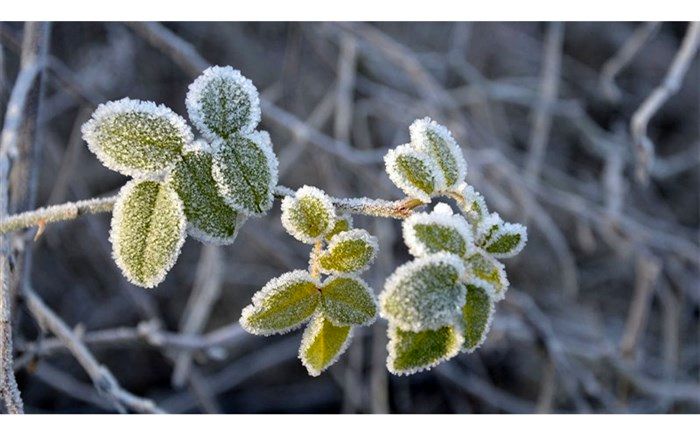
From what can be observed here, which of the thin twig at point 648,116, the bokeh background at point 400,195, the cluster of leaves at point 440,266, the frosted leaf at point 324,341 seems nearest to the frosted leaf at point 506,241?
the cluster of leaves at point 440,266

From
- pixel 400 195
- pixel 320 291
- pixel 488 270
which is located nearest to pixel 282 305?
pixel 320 291

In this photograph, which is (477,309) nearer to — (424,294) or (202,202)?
(424,294)

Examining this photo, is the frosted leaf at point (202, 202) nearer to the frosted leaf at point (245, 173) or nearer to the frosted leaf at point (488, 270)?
the frosted leaf at point (245, 173)

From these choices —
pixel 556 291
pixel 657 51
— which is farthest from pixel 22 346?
pixel 657 51

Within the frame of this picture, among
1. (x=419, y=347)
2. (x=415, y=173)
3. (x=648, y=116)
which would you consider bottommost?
(x=419, y=347)

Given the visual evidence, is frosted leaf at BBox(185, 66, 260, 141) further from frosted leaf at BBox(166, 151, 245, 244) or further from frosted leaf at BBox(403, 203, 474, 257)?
frosted leaf at BBox(403, 203, 474, 257)

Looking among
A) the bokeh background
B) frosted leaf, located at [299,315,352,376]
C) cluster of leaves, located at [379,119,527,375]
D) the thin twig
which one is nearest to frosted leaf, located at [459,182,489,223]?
cluster of leaves, located at [379,119,527,375]

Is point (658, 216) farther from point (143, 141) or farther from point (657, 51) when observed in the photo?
point (143, 141)
